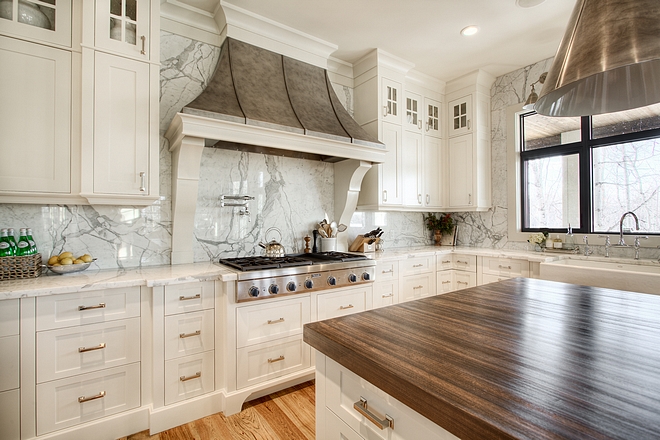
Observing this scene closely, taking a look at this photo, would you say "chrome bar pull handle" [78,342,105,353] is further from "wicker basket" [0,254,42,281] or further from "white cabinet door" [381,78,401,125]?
"white cabinet door" [381,78,401,125]

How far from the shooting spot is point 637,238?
2912 millimetres

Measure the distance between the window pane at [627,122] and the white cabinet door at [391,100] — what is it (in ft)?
6.37

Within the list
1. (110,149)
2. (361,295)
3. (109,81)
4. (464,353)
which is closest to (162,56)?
(109,81)

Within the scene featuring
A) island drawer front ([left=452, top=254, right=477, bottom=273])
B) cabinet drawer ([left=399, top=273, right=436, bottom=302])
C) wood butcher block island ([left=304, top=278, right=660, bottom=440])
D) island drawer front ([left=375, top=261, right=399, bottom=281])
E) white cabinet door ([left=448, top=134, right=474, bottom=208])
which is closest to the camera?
wood butcher block island ([left=304, top=278, right=660, bottom=440])

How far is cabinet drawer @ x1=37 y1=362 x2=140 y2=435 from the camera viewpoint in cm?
175

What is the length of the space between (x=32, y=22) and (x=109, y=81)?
0.49 m

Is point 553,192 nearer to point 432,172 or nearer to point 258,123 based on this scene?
point 432,172

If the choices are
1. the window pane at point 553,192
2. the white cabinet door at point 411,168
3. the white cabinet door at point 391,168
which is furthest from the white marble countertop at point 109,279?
the window pane at point 553,192

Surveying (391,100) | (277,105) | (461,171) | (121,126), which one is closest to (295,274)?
(277,105)

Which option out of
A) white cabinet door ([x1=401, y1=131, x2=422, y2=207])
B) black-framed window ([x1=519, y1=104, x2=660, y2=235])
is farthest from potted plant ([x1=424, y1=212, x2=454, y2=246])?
black-framed window ([x1=519, y1=104, x2=660, y2=235])

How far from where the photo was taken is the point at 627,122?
308cm

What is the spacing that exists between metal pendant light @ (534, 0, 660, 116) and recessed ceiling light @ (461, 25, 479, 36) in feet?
7.26

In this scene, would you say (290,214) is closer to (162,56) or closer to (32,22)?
(162,56)

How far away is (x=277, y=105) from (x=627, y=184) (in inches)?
132
